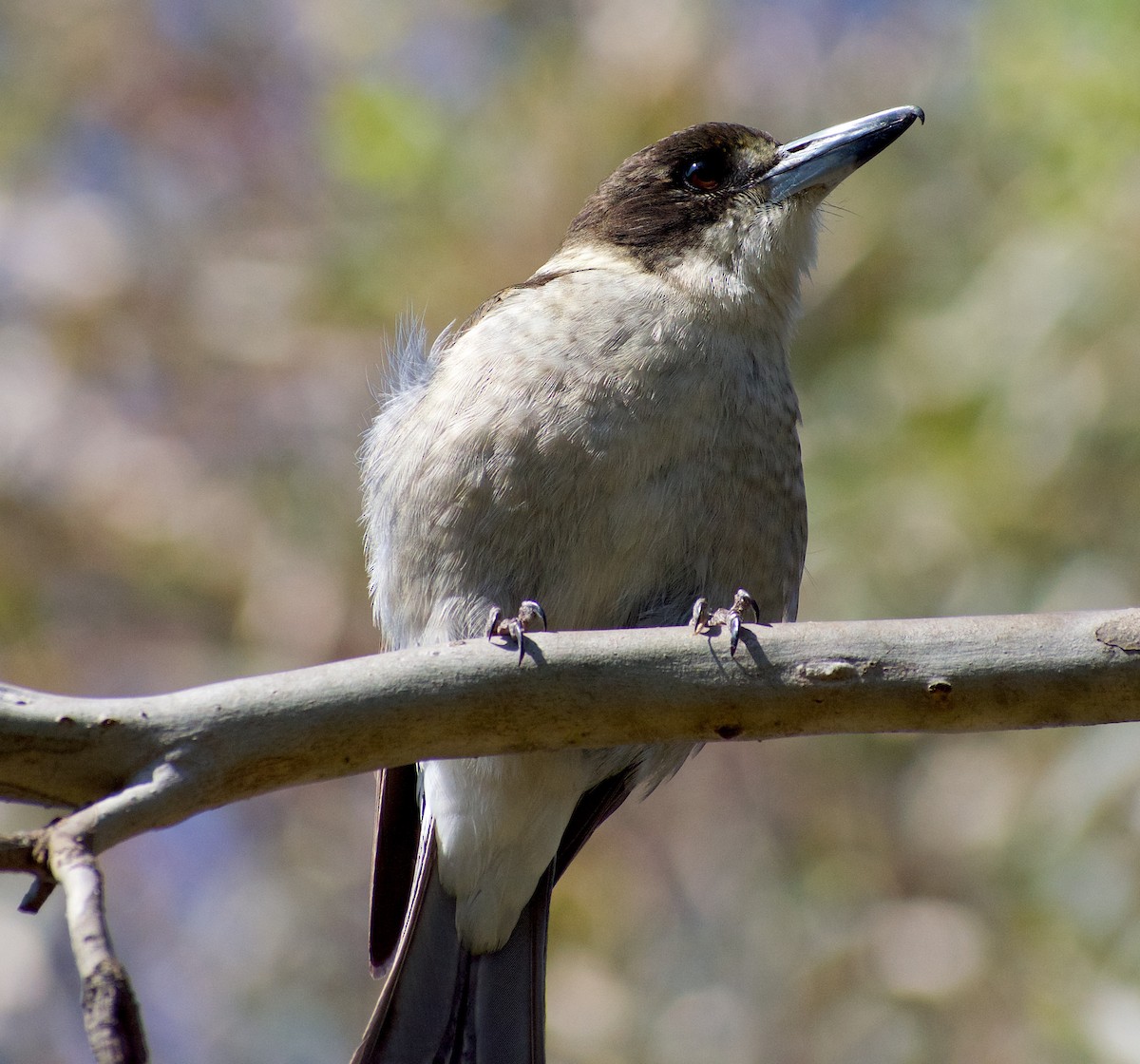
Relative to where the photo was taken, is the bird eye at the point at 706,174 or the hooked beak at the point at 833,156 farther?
the bird eye at the point at 706,174

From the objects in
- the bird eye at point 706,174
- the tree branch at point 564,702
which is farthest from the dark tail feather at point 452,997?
the bird eye at point 706,174

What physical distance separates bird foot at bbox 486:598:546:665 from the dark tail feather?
26.1 inches

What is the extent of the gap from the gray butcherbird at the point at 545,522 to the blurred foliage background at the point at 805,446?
112 cm

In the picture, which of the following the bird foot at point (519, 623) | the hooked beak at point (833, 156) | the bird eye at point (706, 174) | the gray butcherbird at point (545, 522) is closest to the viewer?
the bird foot at point (519, 623)

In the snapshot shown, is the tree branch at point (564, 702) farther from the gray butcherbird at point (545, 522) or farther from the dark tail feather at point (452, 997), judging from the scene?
the dark tail feather at point (452, 997)

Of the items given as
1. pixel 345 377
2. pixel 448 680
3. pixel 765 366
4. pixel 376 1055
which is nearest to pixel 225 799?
pixel 448 680

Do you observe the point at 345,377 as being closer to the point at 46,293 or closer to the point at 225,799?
the point at 46,293

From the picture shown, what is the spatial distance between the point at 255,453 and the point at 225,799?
139 inches

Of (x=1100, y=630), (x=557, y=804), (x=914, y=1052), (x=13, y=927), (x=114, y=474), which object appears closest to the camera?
(x=1100, y=630)

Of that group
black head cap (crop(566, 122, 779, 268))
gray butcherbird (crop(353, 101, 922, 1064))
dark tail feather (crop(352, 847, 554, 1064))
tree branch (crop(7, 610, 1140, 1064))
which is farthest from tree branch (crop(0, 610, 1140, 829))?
black head cap (crop(566, 122, 779, 268))

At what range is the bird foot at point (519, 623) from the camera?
2.15 m

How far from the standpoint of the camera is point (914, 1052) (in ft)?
14.1

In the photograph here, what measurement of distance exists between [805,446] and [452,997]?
226 cm

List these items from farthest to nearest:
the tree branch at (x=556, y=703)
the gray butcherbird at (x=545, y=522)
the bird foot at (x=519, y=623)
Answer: the gray butcherbird at (x=545, y=522), the bird foot at (x=519, y=623), the tree branch at (x=556, y=703)
